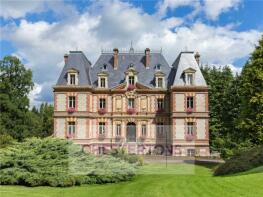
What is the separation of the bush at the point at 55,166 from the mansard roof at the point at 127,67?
24408mm

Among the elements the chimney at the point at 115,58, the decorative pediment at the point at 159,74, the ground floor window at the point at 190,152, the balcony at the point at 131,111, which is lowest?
the ground floor window at the point at 190,152

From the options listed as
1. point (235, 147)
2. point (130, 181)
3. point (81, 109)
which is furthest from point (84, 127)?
point (130, 181)

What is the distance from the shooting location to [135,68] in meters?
40.7

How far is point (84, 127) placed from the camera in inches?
1521

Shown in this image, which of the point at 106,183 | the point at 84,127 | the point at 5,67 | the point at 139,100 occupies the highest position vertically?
the point at 5,67

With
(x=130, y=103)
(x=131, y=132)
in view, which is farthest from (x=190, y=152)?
(x=130, y=103)

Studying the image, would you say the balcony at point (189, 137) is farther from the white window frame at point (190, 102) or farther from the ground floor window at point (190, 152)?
the white window frame at point (190, 102)

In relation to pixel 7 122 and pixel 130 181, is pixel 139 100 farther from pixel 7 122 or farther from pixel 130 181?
pixel 130 181

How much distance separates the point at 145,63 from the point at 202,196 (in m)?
30.9

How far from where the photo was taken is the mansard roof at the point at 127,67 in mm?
40188

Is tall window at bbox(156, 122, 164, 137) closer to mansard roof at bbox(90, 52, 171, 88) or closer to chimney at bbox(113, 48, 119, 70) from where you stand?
mansard roof at bbox(90, 52, 171, 88)

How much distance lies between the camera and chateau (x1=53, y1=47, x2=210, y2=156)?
3831cm

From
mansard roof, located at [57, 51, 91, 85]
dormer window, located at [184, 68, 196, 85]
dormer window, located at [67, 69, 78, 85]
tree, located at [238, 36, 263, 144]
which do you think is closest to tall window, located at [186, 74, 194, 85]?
dormer window, located at [184, 68, 196, 85]

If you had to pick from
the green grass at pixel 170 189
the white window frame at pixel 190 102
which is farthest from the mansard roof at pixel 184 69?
the green grass at pixel 170 189
